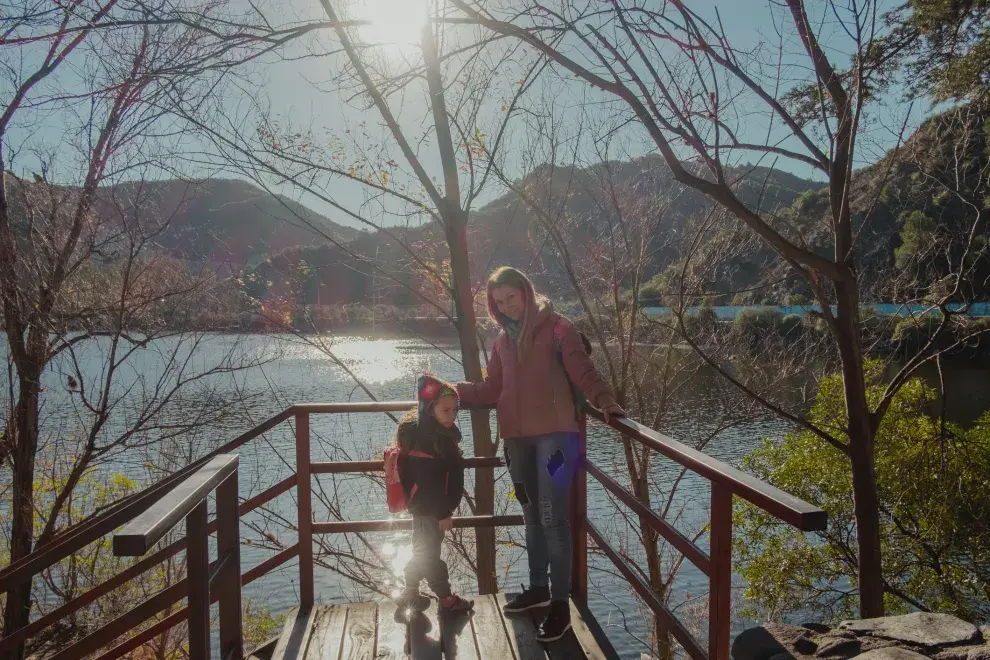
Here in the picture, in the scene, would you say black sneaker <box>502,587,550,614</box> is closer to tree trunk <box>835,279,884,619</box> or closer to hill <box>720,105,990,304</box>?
tree trunk <box>835,279,884,619</box>

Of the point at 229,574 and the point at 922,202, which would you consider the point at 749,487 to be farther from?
the point at 922,202

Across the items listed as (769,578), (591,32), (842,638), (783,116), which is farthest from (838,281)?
(769,578)

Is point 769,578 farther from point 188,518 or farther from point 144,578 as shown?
point 188,518

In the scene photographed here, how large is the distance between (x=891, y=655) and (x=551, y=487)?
150 centimetres

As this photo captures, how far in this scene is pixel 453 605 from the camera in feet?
10.9

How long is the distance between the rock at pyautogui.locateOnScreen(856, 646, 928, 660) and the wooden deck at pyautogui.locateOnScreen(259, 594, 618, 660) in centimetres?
101

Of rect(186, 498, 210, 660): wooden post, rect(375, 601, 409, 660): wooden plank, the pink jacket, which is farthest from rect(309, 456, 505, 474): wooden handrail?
rect(186, 498, 210, 660): wooden post

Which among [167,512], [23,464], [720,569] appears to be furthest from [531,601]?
[23,464]

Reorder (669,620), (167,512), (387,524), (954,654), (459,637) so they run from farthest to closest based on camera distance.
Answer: (387,524)
(459,637)
(954,654)
(669,620)
(167,512)

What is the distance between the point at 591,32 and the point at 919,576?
11.8 m

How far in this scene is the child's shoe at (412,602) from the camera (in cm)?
333

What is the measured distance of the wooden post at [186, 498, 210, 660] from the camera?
2066 mm

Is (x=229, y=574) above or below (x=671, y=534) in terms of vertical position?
below

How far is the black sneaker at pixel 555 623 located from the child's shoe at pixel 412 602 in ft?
1.92
